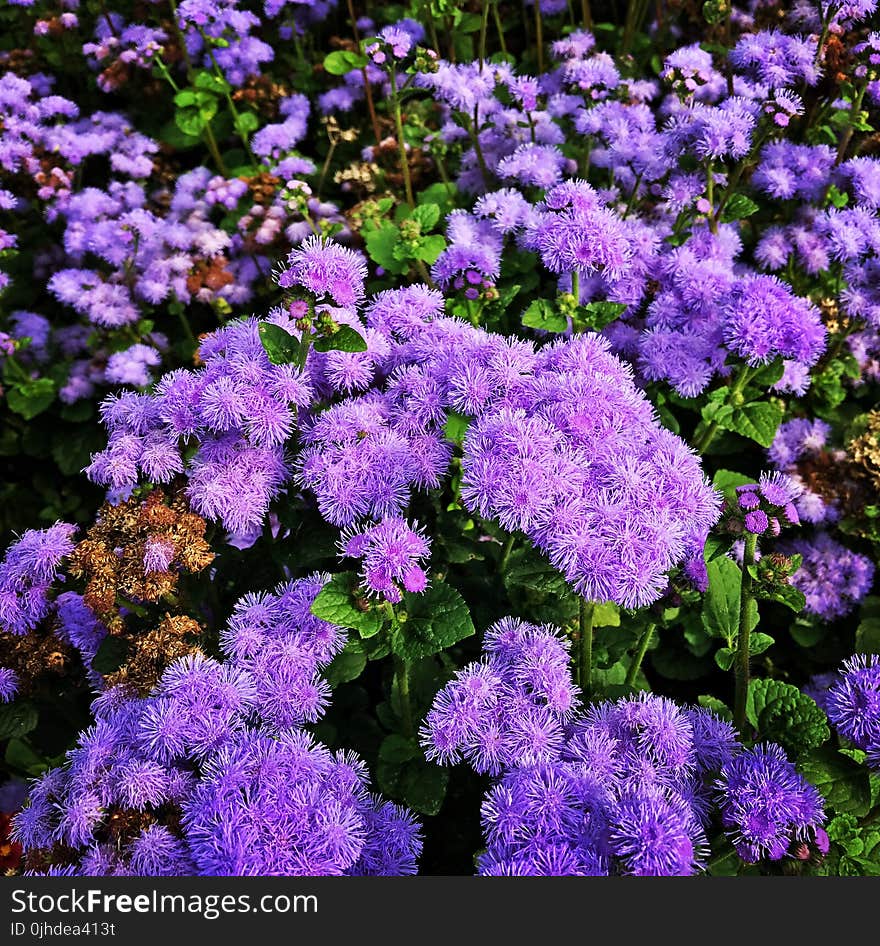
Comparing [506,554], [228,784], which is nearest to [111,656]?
[228,784]

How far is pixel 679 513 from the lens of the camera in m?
2.18

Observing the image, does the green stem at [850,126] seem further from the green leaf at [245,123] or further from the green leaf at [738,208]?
the green leaf at [245,123]

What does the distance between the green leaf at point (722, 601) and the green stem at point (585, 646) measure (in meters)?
0.43

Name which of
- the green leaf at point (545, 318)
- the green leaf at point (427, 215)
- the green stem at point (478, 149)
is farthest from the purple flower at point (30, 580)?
the green stem at point (478, 149)

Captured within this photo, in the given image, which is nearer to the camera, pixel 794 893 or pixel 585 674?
pixel 794 893

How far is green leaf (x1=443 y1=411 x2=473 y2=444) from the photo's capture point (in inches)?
94.0

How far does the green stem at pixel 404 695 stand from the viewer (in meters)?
2.35

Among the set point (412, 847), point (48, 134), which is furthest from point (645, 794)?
point (48, 134)

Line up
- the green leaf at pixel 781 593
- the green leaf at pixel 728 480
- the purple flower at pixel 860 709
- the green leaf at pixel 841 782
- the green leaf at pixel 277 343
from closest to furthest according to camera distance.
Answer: the purple flower at pixel 860 709 < the green leaf at pixel 841 782 < the green leaf at pixel 781 593 < the green leaf at pixel 277 343 < the green leaf at pixel 728 480

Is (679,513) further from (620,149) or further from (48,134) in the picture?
(48,134)

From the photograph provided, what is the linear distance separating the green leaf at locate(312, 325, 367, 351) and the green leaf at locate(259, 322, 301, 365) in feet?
0.25

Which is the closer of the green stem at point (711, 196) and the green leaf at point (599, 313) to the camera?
the green leaf at point (599, 313)

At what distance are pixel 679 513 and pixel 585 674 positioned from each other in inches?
24.8

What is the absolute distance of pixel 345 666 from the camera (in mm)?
2318
